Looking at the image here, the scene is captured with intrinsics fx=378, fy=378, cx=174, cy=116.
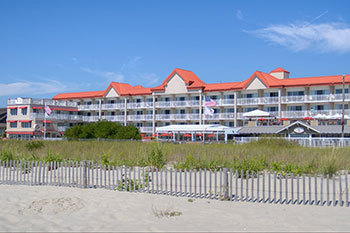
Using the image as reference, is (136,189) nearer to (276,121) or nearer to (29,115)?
(276,121)

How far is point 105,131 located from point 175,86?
765 inches

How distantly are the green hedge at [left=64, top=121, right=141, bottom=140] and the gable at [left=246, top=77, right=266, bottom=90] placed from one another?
19.2 metres

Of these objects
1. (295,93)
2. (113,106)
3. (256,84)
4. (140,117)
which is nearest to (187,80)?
(140,117)

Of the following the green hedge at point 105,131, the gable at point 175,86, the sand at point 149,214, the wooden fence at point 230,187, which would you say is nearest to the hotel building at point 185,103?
the gable at point 175,86

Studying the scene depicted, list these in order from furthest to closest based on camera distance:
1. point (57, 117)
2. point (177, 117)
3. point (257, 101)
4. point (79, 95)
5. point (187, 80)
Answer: point (79, 95) → point (57, 117) → point (187, 80) → point (177, 117) → point (257, 101)

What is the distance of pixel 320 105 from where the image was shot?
54.4 metres

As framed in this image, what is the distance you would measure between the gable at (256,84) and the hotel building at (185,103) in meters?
0.15

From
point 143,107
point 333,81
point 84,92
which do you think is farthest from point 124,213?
point 84,92

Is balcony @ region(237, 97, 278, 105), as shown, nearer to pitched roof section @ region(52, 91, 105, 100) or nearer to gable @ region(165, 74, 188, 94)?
gable @ region(165, 74, 188, 94)

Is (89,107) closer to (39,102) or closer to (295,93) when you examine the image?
(39,102)

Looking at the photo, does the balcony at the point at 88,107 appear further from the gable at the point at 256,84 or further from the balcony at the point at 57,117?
the gable at the point at 256,84

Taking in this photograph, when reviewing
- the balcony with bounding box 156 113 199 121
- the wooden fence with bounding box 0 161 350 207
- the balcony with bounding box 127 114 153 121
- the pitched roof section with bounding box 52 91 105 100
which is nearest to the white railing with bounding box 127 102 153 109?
the balcony with bounding box 127 114 153 121

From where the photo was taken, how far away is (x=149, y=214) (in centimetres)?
982

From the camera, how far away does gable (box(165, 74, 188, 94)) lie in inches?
2551
